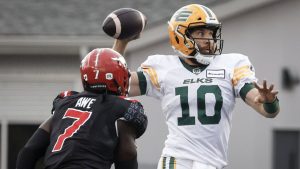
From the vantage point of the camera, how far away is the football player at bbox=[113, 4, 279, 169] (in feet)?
24.4

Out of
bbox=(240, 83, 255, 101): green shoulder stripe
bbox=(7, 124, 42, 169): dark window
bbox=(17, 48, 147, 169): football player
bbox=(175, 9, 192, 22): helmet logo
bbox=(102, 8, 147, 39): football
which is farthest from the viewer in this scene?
bbox=(7, 124, 42, 169): dark window

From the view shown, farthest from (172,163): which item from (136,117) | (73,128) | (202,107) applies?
(73,128)

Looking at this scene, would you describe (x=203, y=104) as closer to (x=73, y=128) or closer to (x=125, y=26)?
(x=125, y=26)

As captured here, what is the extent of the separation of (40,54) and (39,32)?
1.89ft

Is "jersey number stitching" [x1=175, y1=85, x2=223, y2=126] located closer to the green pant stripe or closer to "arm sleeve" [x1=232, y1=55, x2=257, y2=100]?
"arm sleeve" [x1=232, y1=55, x2=257, y2=100]

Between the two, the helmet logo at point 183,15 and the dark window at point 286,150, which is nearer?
the helmet logo at point 183,15

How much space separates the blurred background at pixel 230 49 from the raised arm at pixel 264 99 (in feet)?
23.5

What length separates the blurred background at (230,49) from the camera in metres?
14.6

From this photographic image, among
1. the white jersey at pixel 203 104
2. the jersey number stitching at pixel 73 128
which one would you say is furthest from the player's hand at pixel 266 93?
the jersey number stitching at pixel 73 128

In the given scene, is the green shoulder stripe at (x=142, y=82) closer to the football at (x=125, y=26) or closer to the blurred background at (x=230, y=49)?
the football at (x=125, y=26)

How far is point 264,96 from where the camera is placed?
6992 mm

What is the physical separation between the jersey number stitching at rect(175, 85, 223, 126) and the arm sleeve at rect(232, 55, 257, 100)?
0.14 meters

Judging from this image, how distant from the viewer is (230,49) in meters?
14.8

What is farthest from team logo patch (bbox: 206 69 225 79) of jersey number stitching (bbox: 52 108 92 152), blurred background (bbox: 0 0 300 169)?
blurred background (bbox: 0 0 300 169)
